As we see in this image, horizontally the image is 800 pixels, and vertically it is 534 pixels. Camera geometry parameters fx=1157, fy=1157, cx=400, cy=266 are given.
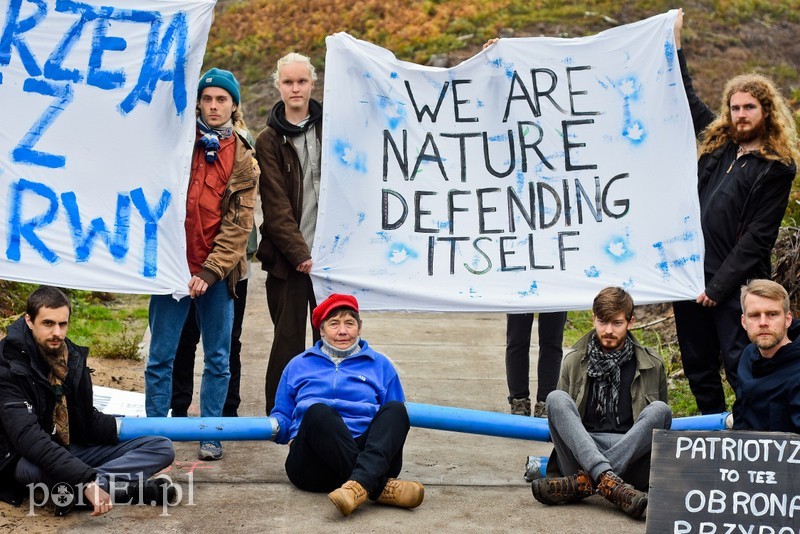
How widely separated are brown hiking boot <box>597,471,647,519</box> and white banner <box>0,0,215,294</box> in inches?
88.5

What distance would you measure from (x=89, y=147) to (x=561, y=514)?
2.97 m

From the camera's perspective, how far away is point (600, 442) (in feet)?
17.6

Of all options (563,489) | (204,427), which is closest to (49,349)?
(204,427)

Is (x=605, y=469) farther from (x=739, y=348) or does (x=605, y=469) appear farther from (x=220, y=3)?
(x=220, y=3)

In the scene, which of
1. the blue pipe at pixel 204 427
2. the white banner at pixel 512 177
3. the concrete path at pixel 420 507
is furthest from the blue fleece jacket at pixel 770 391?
the blue pipe at pixel 204 427

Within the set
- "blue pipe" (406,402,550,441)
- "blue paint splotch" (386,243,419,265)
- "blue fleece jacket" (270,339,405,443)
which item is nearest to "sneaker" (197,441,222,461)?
"blue fleece jacket" (270,339,405,443)

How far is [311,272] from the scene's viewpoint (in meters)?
6.17

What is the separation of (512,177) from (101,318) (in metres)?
4.96

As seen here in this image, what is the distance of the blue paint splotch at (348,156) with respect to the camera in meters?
6.29

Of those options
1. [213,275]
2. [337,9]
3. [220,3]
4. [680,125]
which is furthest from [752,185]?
[220,3]

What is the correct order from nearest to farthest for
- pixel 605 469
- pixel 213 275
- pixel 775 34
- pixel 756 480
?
pixel 756 480, pixel 605 469, pixel 213 275, pixel 775 34

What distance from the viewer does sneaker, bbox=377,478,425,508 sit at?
517 cm

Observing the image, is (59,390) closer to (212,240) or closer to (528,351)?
(212,240)

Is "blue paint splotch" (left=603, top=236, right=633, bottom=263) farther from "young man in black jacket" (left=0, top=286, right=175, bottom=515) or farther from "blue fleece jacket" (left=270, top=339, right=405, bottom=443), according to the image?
"young man in black jacket" (left=0, top=286, right=175, bottom=515)
